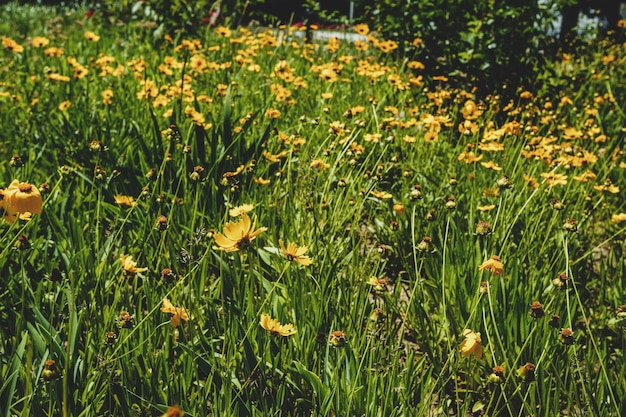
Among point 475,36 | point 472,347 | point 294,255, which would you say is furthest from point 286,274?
point 475,36

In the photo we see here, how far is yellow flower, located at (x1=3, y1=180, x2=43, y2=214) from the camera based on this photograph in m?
0.99

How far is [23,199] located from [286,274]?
71 cm

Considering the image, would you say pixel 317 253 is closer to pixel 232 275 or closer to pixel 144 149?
pixel 232 275

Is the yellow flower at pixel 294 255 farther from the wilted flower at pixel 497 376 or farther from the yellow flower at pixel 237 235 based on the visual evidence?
the wilted flower at pixel 497 376

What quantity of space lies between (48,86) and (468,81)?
2.35m

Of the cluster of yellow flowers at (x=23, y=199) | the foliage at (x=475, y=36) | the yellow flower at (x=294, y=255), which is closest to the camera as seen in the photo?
the cluster of yellow flowers at (x=23, y=199)

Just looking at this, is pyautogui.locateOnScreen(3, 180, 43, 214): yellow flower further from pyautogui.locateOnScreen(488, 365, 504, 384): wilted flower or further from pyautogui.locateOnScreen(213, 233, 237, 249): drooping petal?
pyautogui.locateOnScreen(488, 365, 504, 384): wilted flower

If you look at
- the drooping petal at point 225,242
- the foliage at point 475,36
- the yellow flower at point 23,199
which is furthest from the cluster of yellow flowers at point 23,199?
the foliage at point 475,36

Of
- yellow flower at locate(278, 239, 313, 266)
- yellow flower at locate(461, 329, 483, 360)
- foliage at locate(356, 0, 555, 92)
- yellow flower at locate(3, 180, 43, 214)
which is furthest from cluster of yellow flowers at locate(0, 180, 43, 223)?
foliage at locate(356, 0, 555, 92)

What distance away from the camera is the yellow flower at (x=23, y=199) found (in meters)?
0.99

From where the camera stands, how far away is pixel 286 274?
5.10 feet

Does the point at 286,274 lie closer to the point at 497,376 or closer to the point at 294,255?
the point at 294,255

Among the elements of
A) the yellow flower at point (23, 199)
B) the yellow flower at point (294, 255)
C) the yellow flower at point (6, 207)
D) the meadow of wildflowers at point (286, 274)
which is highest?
the yellow flower at point (23, 199)

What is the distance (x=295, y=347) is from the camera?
1.35m
